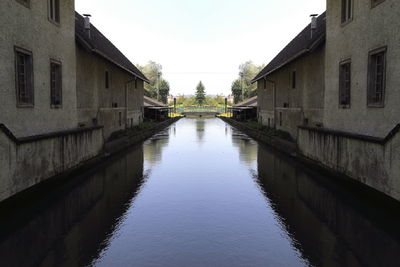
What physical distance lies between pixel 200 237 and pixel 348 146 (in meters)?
6.68

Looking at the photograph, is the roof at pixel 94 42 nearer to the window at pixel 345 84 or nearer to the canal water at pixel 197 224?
the canal water at pixel 197 224

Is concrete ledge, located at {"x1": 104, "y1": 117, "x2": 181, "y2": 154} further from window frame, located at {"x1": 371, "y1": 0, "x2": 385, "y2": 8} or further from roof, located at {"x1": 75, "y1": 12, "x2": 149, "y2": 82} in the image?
Result: window frame, located at {"x1": 371, "y1": 0, "x2": 385, "y2": 8}

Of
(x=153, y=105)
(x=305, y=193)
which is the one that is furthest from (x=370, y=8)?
(x=153, y=105)

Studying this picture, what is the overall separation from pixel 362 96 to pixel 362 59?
1.32 meters

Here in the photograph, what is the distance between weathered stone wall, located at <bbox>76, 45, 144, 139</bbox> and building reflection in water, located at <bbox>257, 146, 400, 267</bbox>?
10725 mm

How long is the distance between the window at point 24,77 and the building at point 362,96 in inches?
411

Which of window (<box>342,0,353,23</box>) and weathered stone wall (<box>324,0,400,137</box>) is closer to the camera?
weathered stone wall (<box>324,0,400,137</box>)

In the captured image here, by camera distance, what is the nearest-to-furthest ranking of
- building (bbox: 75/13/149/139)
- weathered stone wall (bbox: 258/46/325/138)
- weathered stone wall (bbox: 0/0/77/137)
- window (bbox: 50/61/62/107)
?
1. weathered stone wall (bbox: 0/0/77/137)
2. window (bbox: 50/61/62/107)
3. building (bbox: 75/13/149/139)
4. weathered stone wall (bbox: 258/46/325/138)

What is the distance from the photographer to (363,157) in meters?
10.3

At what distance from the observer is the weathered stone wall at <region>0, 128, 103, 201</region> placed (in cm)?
854

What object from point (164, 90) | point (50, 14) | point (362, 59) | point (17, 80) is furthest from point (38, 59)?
point (164, 90)

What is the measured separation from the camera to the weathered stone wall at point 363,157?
8562 millimetres

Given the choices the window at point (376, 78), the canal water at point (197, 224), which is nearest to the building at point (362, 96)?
the window at point (376, 78)

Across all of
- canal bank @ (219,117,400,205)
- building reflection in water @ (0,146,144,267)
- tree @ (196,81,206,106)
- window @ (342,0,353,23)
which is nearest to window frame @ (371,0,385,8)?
window @ (342,0,353,23)
